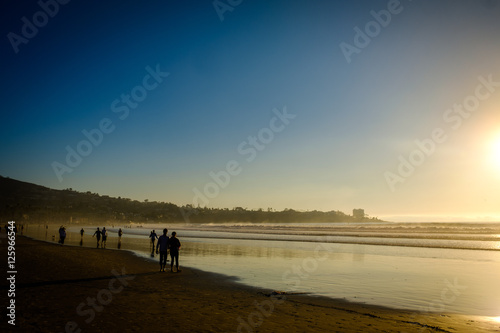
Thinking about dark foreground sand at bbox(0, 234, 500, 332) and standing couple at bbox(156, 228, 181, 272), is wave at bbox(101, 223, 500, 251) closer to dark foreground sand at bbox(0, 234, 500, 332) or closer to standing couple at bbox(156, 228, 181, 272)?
standing couple at bbox(156, 228, 181, 272)

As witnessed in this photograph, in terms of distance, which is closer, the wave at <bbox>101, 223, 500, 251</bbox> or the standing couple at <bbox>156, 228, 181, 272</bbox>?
the standing couple at <bbox>156, 228, 181, 272</bbox>

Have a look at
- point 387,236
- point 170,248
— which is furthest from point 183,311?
point 387,236

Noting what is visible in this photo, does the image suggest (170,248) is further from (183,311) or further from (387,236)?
(387,236)

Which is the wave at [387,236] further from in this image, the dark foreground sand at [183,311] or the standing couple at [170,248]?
the dark foreground sand at [183,311]

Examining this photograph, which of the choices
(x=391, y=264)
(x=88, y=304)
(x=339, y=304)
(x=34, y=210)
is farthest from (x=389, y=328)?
(x=34, y=210)

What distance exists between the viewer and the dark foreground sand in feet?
29.6

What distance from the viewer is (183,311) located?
34.9 feet

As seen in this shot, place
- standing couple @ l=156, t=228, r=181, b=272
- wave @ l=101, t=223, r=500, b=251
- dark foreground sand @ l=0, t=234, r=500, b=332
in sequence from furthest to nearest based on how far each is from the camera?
1. wave @ l=101, t=223, r=500, b=251
2. standing couple @ l=156, t=228, r=181, b=272
3. dark foreground sand @ l=0, t=234, r=500, b=332

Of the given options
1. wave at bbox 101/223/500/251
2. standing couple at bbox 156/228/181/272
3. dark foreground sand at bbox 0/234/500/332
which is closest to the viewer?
dark foreground sand at bbox 0/234/500/332

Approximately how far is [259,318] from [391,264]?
57.1 feet

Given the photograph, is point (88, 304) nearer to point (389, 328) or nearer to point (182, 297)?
point (182, 297)

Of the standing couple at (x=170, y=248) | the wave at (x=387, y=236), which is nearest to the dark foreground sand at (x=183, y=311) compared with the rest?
the standing couple at (x=170, y=248)

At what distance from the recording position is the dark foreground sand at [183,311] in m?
9.01

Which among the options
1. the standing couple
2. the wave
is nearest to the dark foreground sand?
the standing couple
